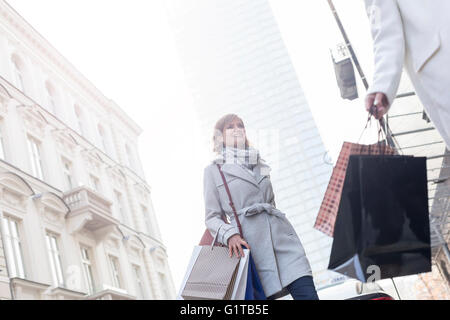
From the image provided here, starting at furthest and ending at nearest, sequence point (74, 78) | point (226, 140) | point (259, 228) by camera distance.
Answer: point (74, 78) → point (226, 140) → point (259, 228)

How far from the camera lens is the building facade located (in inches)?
3024

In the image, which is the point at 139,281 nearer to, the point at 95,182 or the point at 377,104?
the point at 95,182

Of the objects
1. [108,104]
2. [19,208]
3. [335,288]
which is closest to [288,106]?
[108,104]

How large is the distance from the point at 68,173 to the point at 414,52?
15.4m

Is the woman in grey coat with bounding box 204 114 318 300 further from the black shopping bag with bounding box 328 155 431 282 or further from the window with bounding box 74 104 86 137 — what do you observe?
the window with bounding box 74 104 86 137

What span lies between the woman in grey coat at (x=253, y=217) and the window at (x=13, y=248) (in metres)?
9.45

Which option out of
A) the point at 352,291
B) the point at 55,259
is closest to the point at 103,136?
the point at 55,259

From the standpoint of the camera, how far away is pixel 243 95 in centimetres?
7725

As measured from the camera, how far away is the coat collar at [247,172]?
2.62 m

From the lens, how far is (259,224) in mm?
2482

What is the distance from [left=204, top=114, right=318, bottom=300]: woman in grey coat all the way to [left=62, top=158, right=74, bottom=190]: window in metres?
13.9
